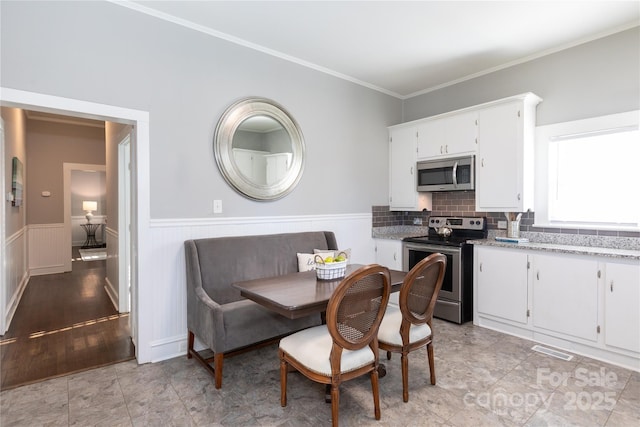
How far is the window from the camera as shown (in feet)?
9.91

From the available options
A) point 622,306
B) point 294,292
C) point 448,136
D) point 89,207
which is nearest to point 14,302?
point 294,292

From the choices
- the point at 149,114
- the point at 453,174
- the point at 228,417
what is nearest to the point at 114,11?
the point at 149,114

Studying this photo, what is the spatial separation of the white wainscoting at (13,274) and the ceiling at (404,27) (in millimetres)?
3057

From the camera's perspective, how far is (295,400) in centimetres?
221

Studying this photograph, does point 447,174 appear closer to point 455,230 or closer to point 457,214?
point 457,214

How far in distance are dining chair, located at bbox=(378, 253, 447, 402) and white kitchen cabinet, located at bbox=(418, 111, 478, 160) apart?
2.10m

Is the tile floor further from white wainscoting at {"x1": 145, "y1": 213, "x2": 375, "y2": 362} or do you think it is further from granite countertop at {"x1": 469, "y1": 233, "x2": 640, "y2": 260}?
granite countertop at {"x1": 469, "y1": 233, "x2": 640, "y2": 260}

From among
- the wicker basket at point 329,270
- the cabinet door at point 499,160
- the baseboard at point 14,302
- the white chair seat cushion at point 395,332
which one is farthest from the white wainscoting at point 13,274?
the cabinet door at point 499,160

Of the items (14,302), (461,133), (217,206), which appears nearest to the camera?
(217,206)

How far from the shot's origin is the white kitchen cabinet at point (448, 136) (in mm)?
3758

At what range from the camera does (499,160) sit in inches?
139

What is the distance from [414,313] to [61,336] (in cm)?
327

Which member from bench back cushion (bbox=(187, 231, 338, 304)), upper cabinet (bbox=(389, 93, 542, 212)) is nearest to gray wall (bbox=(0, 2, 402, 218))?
bench back cushion (bbox=(187, 231, 338, 304))

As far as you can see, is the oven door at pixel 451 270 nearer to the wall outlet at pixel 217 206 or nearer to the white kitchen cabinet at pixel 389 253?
the white kitchen cabinet at pixel 389 253
